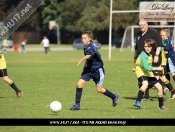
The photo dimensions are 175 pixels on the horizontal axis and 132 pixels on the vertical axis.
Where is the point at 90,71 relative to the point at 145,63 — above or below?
below

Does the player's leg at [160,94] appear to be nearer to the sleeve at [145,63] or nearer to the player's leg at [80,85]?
the sleeve at [145,63]

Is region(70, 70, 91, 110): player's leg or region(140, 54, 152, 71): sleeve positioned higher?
region(140, 54, 152, 71): sleeve

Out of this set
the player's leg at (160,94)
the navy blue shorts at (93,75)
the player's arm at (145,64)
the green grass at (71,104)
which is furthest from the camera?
the navy blue shorts at (93,75)

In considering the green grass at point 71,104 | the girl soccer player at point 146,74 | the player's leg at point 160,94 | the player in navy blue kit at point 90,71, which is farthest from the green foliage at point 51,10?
the player's leg at point 160,94

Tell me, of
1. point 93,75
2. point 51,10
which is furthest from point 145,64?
point 51,10

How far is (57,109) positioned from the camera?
10.5 meters

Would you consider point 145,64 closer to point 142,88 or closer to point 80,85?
point 142,88

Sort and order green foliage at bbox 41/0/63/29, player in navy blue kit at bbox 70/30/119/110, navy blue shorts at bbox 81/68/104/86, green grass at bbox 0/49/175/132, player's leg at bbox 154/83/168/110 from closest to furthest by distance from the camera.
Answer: green grass at bbox 0/49/175/132, player's leg at bbox 154/83/168/110, player in navy blue kit at bbox 70/30/119/110, navy blue shorts at bbox 81/68/104/86, green foliage at bbox 41/0/63/29

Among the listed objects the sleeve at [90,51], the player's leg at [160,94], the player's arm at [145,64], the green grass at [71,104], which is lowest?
the green grass at [71,104]

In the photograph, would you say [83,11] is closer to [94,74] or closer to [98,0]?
[98,0]

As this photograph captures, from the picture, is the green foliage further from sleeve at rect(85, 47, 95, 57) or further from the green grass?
sleeve at rect(85, 47, 95, 57)

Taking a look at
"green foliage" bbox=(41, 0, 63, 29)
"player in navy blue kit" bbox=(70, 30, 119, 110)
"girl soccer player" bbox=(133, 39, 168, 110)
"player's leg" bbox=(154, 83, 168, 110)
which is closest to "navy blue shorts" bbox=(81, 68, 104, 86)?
"player in navy blue kit" bbox=(70, 30, 119, 110)

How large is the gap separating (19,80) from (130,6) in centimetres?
2807

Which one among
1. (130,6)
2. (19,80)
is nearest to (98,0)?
(130,6)
